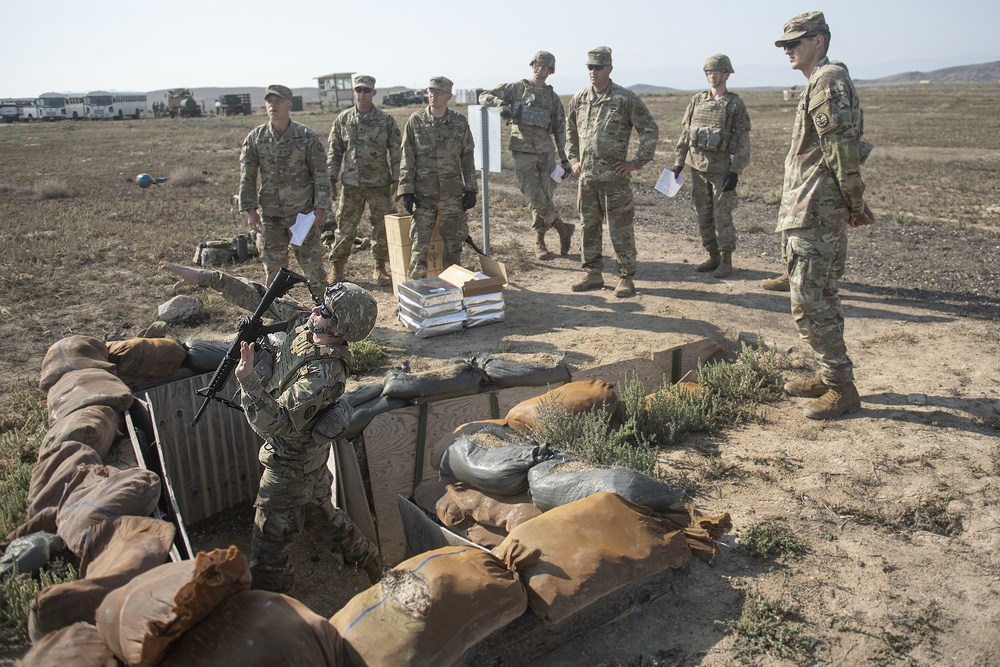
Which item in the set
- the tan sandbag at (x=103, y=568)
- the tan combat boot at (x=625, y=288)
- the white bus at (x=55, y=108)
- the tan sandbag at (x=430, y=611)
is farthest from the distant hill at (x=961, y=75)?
the tan sandbag at (x=103, y=568)

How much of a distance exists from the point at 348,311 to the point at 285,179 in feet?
12.0

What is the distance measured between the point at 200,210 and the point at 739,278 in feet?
31.7

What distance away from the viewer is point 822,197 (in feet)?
15.3

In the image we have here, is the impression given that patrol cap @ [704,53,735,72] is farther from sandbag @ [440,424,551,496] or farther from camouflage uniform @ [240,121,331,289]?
sandbag @ [440,424,551,496]

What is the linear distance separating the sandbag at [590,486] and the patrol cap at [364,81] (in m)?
5.43

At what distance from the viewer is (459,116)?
25.8 feet

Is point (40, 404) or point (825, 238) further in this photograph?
point (40, 404)

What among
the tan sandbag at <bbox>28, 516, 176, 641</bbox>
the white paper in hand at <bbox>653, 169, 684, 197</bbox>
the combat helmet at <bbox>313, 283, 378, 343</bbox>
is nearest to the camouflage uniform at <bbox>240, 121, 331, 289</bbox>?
the combat helmet at <bbox>313, 283, 378, 343</bbox>

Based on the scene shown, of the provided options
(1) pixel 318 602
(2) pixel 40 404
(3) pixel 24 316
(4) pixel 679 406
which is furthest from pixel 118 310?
(4) pixel 679 406

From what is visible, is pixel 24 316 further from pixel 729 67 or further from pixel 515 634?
pixel 729 67

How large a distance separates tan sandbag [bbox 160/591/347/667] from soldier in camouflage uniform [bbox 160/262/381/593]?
1167 millimetres

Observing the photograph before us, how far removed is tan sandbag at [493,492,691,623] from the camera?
9.12 feet

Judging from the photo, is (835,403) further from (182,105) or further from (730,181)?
(182,105)

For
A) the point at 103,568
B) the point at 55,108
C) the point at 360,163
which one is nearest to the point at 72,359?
the point at 103,568
